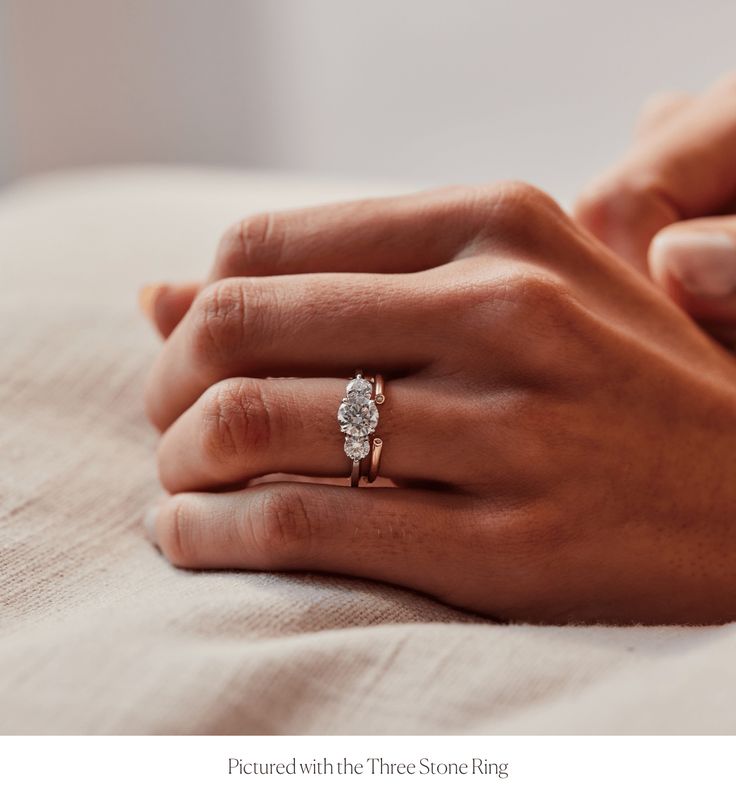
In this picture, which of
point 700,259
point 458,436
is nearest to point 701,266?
point 700,259

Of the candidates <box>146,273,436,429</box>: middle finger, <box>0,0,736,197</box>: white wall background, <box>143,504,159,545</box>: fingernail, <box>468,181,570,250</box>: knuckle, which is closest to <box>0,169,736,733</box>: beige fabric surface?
<box>143,504,159,545</box>: fingernail

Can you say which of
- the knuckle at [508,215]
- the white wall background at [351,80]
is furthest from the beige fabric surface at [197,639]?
the white wall background at [351,80]

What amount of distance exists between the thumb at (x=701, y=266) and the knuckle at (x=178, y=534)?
436 mm

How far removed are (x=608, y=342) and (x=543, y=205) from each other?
119mm

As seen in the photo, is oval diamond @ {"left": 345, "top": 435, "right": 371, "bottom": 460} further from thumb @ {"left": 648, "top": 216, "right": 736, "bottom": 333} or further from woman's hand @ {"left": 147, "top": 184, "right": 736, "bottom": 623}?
thumb @ {"left": 648, "top": 216, "right": 736, "bottom": 333}

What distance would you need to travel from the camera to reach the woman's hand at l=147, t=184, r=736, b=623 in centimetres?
58

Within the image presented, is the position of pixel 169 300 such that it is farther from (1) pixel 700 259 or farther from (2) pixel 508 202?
(1) pixel 700 259

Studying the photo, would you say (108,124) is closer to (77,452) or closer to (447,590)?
(77,452)

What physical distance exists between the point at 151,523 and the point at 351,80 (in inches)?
78.4

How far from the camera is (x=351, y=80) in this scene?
7.88ft

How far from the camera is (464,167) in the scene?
2307mm

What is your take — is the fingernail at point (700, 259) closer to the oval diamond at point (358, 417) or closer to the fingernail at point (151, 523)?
the oval diamond at point (358, 417)

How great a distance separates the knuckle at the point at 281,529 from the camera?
56 cm

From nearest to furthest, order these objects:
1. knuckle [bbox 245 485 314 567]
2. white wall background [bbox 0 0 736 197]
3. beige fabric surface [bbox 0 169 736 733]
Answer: beige fabric surface [bbox 0 169 736 733]
knuckle [bbox 245 485 314 567]
white wall background [bbox 0 0 736 197]
